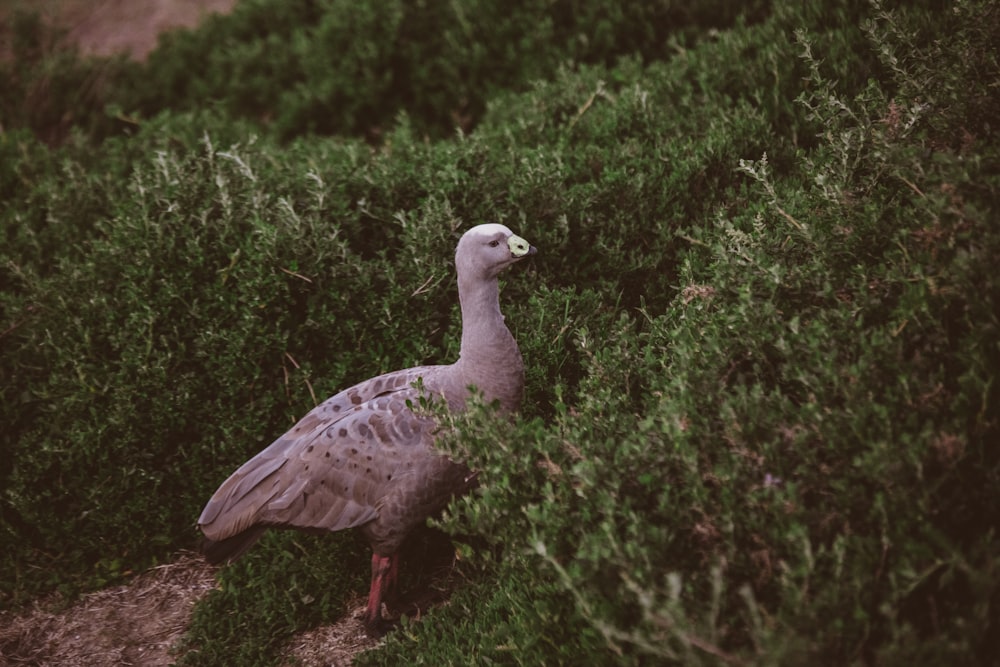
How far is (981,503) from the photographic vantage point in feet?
9.44

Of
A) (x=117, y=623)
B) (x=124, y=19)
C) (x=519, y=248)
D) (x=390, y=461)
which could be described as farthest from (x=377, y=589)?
(x=124, y=19)

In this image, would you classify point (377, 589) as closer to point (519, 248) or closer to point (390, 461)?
point (390, 461)

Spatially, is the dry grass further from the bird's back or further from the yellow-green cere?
the yellow-green cere

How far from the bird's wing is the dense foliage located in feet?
1.61

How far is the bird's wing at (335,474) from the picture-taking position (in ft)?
14.2

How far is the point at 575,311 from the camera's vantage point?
5297 millimetres

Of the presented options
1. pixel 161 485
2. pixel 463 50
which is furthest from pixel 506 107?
pixel 161 485

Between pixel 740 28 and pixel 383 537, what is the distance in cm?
520

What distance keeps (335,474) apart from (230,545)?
0.76 m

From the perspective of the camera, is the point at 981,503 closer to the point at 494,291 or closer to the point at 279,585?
the point at 494,291

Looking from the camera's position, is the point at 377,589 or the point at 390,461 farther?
the point at 377,589

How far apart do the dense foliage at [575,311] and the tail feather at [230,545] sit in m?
0.49

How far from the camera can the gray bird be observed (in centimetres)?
432

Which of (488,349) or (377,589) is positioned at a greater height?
(488,349)
